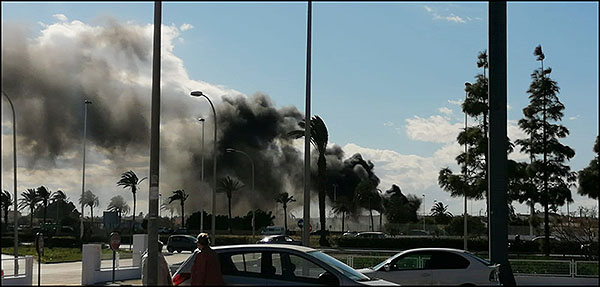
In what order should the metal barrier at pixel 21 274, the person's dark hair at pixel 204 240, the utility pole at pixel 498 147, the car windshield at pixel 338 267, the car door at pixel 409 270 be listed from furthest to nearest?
the utility pole at pixel 498 147, the metal barrier at pixel 21 274, the car door at pixel 409 270, the car windshield at pixel 338 267, the person's dark hair at pixel 204 240

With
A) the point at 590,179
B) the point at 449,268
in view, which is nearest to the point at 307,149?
the point at 449,268

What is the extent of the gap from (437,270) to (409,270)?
2.08ft

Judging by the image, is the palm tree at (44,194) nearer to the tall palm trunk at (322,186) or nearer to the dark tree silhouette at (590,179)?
the tall palm trunk at (322,186)

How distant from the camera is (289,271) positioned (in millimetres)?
12172

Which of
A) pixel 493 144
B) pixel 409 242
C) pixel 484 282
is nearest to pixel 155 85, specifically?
pixel 484 282

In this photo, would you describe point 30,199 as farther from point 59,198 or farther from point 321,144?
point 321,144

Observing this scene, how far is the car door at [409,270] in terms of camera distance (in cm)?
1714

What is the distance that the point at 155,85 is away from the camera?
14.4 metres

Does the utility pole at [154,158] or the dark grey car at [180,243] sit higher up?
the utility pole at [154,158]

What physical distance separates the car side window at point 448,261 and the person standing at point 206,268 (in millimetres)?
7144

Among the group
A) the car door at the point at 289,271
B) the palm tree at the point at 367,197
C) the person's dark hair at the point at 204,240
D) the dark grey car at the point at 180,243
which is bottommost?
the dark grey car at the point at 180,243

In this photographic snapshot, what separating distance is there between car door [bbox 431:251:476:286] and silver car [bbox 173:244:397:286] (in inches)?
183

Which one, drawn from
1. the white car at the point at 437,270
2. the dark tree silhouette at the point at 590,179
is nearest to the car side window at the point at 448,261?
the white car at the point at 437,270

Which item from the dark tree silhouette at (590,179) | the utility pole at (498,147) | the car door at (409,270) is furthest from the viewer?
the dark tree silhouette at (590,179)
